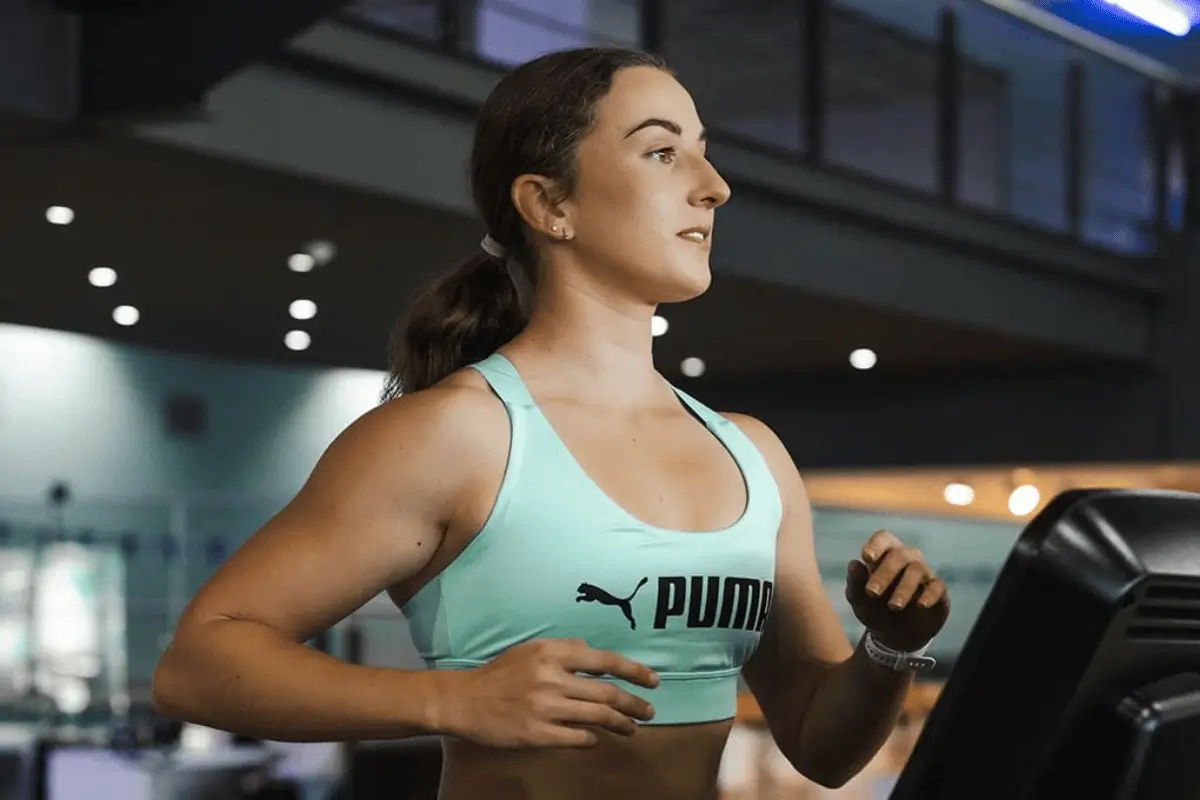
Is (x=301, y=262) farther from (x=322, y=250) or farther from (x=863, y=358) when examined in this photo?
(x=863, y=358)

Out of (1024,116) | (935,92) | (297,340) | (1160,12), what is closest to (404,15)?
(1160,12)

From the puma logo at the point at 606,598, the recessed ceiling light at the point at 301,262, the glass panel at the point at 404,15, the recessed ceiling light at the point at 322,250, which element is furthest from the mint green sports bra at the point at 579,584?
the recessed ceiling light at the point at 301,262

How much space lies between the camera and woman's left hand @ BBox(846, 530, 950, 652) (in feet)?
3.82

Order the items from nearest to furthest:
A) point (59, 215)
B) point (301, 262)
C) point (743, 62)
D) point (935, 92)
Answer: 1. point (59, 215)
2. point (301, 262)
3. point (743, 62)
4. point (935, 92)

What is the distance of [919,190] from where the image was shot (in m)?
7.47

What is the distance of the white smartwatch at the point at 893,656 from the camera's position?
1293 mm

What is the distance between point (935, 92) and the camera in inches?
301

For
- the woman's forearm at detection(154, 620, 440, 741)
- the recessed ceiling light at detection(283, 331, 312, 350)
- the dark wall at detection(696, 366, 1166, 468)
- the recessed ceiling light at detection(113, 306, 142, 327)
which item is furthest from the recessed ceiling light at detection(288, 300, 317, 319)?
the woman's forearm at detection(154, 620, 440, 741)

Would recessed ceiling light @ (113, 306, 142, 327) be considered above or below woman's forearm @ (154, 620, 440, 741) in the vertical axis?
above

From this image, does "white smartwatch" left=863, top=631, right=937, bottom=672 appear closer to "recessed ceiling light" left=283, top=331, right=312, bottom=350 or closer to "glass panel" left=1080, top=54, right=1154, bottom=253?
"recessed ceiling light" left=283, top=331, right=312, bottom=350

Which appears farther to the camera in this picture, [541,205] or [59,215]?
[59,215]

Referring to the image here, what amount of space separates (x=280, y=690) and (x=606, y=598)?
25cm

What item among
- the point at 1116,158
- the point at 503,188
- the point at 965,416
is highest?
the point at 1116,158

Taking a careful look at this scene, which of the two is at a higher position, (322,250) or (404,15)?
(404,15)
